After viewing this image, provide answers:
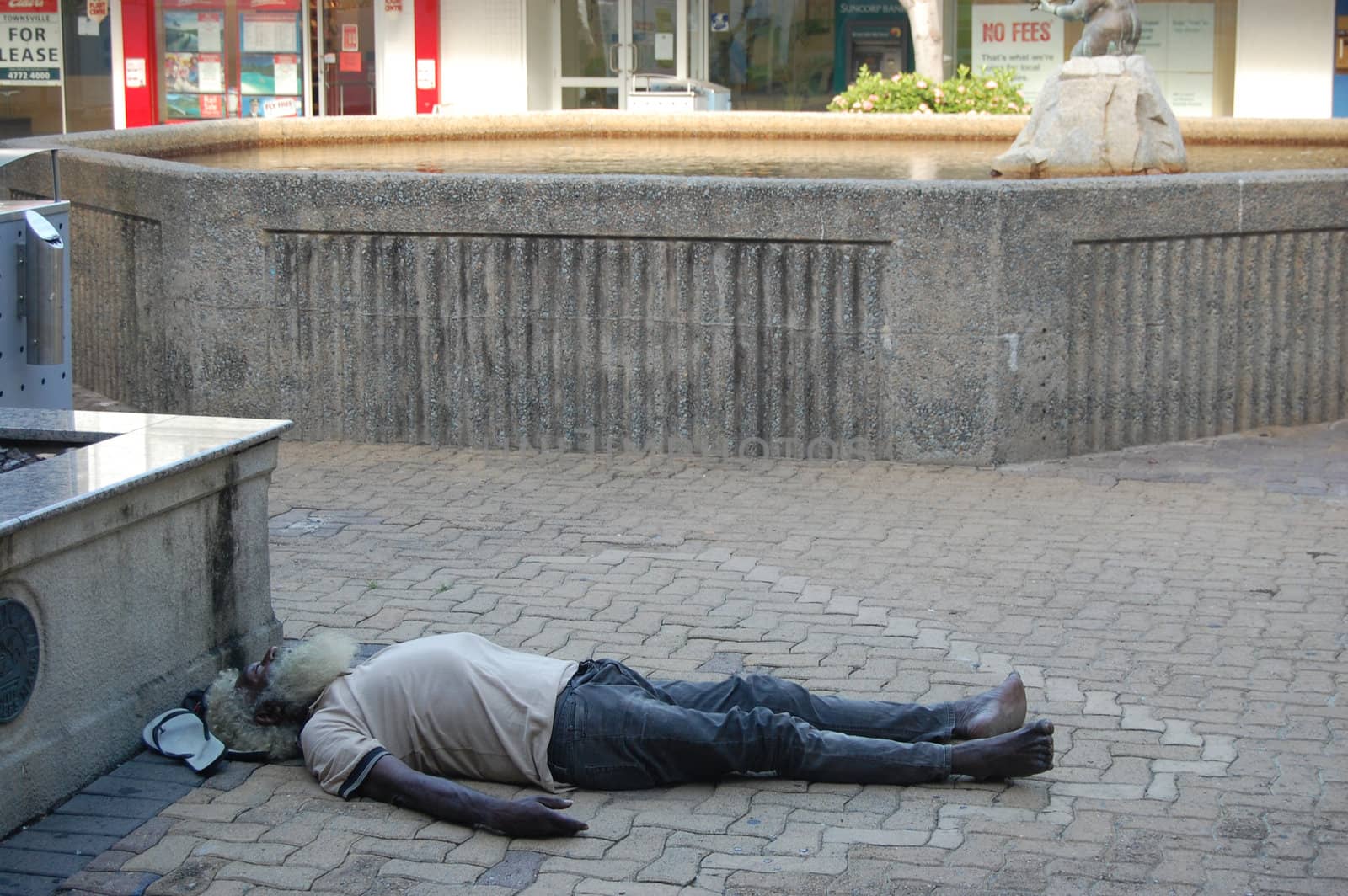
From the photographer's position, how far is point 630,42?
22188 millimetres

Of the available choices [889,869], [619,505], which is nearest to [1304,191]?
[619,505]

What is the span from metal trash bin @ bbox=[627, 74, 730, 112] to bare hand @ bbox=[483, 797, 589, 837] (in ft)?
48.9

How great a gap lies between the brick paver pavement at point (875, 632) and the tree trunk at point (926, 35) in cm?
1065

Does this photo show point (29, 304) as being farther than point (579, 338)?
No

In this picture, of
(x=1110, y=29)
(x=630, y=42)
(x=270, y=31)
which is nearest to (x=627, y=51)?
(x=630, y=42)

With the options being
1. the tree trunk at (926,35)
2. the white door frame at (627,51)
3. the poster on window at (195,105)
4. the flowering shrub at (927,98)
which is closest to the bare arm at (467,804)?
the flowering shrub at (927,98)

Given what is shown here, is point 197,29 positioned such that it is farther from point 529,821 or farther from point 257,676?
point 529,821

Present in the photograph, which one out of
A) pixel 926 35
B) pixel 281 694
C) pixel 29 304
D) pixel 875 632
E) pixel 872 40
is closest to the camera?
pixel 281 694

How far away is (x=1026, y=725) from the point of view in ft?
14.8

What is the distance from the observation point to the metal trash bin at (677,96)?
1920 cm

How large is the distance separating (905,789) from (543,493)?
328 centimetres

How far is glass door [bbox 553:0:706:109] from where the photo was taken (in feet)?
72.6

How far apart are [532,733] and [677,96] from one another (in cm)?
1558

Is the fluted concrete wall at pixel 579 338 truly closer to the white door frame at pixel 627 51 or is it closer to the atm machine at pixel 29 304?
the atm machine at pixel 29 304
